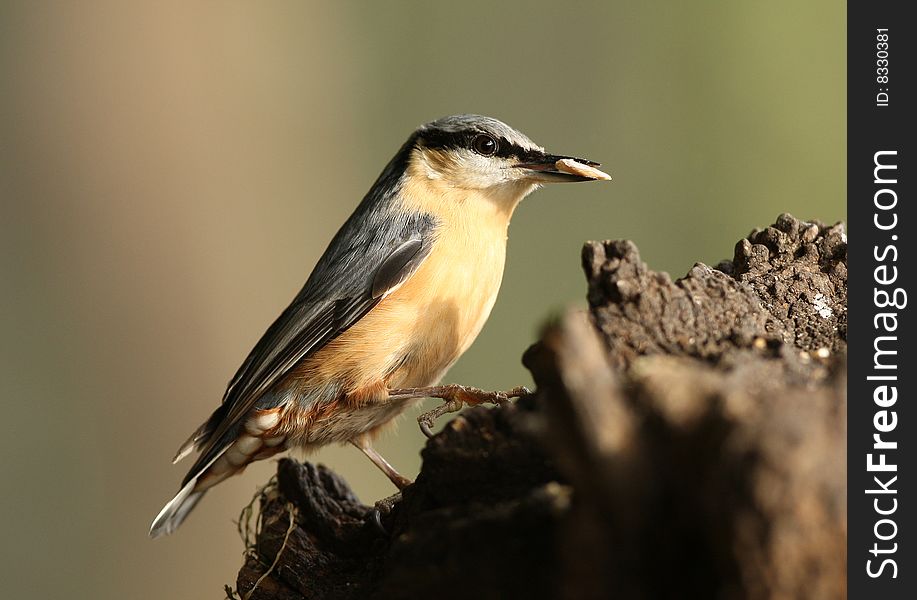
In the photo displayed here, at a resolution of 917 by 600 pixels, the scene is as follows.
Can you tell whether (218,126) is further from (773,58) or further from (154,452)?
(773,58)

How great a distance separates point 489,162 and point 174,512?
82.2 inches

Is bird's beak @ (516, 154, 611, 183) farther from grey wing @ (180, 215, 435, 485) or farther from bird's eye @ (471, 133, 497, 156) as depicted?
grey wing @ (180, 215, 435, 485)

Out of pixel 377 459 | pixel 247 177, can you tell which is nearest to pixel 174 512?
pixel 377 459

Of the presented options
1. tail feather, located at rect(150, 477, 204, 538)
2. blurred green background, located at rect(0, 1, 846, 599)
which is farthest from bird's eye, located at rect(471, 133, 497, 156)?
blurred green background, located at rect(0, 1, 846, 599)

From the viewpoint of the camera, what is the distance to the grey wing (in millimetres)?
3785

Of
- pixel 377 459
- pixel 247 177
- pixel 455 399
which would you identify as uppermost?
pixel 247 177

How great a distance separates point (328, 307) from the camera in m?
3.86

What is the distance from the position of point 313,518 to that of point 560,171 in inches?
71.7

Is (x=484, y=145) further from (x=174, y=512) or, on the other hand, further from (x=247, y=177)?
(x=247, y=177)

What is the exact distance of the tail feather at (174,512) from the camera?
4.00 meters

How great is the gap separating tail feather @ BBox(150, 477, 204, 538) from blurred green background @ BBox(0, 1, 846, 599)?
290cm

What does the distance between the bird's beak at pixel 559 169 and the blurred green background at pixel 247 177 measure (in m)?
2.52

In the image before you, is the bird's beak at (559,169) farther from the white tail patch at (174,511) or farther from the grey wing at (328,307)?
the white tail patch at (174,511)
